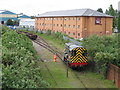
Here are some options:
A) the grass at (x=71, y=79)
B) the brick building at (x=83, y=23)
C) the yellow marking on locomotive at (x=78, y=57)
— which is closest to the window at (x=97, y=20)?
the brick building at (x=83, y=23)

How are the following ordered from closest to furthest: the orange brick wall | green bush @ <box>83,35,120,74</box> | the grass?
the grass
green bush @ <box>83,35,120,74</box>
the orange brick wall

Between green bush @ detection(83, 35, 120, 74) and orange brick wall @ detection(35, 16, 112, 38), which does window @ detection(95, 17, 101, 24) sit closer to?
orange brick wall @ detection(35, 16, 112, 38)

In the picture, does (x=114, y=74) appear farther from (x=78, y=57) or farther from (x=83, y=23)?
(x=83, y=23)

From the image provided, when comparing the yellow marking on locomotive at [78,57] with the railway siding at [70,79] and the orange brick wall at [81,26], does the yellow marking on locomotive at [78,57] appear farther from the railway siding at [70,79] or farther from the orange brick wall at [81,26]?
the orange brick wall at [81,26]

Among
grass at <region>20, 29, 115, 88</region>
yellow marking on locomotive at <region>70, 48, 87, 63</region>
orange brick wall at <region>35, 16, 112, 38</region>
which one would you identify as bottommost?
grass at <region>20, 29, 115, 88</region>

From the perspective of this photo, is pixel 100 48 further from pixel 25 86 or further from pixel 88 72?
pixel 25 86

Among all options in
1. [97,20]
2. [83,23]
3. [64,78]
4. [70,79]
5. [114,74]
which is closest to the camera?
[114,74]

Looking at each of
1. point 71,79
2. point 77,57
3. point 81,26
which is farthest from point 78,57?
point 81,26

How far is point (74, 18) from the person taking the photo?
4231 cm

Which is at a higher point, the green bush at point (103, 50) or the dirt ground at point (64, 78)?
the green bush at point (103, 50)

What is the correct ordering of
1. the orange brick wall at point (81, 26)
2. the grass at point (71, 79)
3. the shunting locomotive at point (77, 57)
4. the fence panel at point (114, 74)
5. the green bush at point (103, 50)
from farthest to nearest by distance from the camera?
the orange brick wall at point (81, 26), the shunting locomotive at point (77, 57), the green bush at point (103, 50), the grass at point (71, 79), the fence panel at point (114, 74)

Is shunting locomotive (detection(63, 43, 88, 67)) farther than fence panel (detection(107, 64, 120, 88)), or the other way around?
shunting locomotive (detection(63, 43, 88, 67))

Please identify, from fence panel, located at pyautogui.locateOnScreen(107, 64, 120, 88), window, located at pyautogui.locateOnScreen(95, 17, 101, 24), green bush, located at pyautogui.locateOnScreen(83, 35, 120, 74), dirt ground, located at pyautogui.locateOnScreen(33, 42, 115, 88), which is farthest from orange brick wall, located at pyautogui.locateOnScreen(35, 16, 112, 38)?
fence panel, located at pyautogui.locateOnScreen(107, 64, 120, 88)

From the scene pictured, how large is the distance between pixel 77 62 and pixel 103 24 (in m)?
28.4
